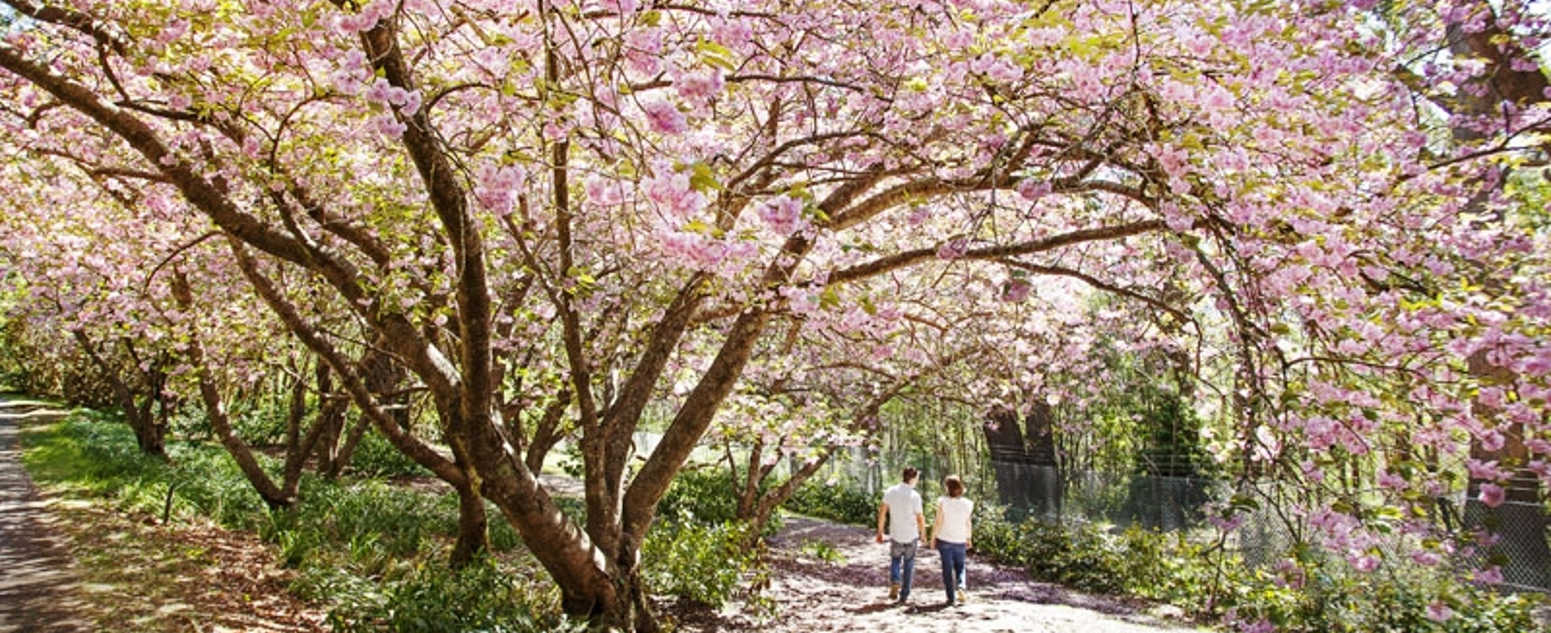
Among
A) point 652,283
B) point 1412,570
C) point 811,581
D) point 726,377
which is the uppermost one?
point 652,283

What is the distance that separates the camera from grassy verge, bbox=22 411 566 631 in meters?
5.49

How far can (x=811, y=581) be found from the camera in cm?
1008

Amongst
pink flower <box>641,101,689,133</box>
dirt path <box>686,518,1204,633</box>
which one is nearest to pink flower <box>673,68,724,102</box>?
pink flower <box>641,101,689,133</box>

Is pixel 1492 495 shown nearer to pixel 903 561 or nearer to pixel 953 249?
pixel 953 249

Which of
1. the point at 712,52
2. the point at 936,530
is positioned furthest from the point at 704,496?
the point at 712,52

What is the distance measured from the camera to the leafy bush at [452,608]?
16.7ft

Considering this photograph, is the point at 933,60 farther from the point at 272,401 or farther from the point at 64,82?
the point at 272,401

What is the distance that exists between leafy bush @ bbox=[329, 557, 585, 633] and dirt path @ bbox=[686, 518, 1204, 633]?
5.14 ft

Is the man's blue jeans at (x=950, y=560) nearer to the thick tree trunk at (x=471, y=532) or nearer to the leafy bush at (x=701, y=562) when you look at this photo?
the leafy bush at (x=701, y=562)

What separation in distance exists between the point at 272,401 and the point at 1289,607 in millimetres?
24174

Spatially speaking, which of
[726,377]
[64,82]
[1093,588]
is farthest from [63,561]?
[1093,588]

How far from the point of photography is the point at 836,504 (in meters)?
18.5

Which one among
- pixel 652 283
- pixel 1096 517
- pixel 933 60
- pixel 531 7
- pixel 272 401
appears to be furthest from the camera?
pixel 272 401

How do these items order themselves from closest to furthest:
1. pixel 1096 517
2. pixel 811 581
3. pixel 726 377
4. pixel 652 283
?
pixel 726 377 < pixel 652 283 < pixel 811 581 < pixel 1096 517
